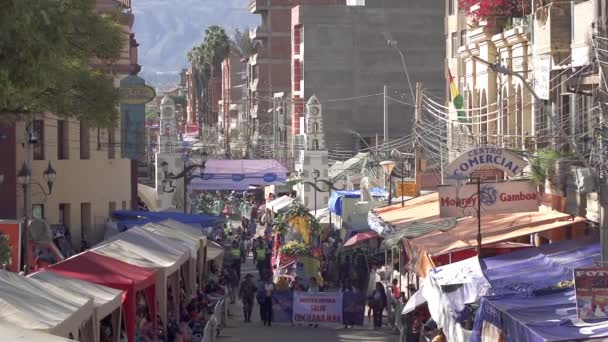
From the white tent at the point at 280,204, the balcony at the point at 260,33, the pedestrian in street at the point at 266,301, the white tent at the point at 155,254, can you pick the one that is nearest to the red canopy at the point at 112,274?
the white tent at the point at 155,254

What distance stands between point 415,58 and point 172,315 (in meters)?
64.2

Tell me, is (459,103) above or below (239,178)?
above

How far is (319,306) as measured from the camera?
3647 cm

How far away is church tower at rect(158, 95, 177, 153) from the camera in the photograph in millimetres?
71312

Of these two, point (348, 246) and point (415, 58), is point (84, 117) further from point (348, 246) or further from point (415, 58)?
point (415, 58)

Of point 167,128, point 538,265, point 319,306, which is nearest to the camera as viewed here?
point 538,265

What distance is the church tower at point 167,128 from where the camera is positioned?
71.3m

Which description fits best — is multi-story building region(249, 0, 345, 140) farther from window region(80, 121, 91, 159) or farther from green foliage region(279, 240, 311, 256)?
green foliage region(279, 240, 311, 256)

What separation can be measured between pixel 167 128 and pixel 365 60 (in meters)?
23.0

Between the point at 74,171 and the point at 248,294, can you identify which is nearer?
the point at 248,294

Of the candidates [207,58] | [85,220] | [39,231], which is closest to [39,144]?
[85,220]

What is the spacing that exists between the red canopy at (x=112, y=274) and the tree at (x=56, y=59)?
2.61 m

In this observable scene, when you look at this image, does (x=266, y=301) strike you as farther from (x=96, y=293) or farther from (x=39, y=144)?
(x=96, y=293)

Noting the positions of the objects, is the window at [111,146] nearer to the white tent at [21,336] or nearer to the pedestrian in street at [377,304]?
the pedestrian in street at [377,304]
